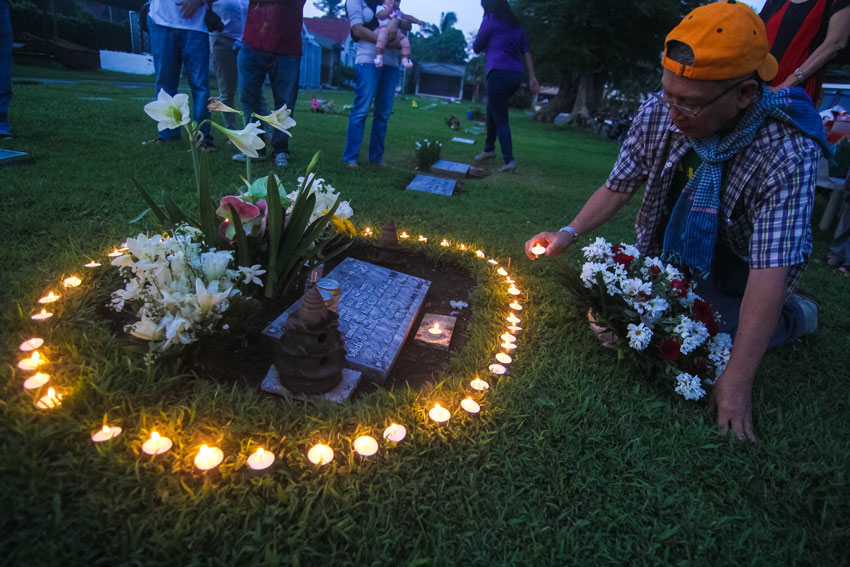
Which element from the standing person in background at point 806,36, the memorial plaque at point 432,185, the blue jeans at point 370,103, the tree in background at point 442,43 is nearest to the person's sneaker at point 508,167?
the memorial plaque at point 432,185

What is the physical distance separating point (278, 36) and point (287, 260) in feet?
11.5

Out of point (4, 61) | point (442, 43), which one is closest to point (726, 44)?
point (4, 61)

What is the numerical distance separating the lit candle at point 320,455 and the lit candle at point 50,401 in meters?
0.73

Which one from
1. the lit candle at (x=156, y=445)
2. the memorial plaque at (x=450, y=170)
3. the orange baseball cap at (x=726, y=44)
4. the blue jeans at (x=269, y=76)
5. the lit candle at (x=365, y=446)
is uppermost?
the orange baseball cap at (x=726, y=44)

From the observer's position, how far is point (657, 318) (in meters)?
1.91

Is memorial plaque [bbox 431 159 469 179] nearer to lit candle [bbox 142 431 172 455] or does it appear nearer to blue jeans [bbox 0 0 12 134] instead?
blue jeans [bbox 0 0 12 134]

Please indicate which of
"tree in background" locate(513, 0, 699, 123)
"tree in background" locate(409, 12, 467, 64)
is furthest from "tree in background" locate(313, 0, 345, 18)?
"tree in background" locate(513, 0, 699, 123)

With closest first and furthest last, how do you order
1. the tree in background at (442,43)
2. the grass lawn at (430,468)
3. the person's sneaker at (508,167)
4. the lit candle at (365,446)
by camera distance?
the grass lawn at (430,468)
the lit candle at (365,446)
the person's sneaker at (508,167)
the tree in background at (442,43)

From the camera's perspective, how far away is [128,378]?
5.03 feet

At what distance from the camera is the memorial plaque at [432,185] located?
487 centimetres

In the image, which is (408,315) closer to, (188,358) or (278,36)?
(188,358)

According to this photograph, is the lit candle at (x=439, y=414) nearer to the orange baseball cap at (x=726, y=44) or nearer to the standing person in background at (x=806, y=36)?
the orange baseball cap at (x=726, y=44)

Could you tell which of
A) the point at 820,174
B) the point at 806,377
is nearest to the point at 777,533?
the point at 806,377

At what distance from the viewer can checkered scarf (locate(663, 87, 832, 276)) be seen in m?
1.73
